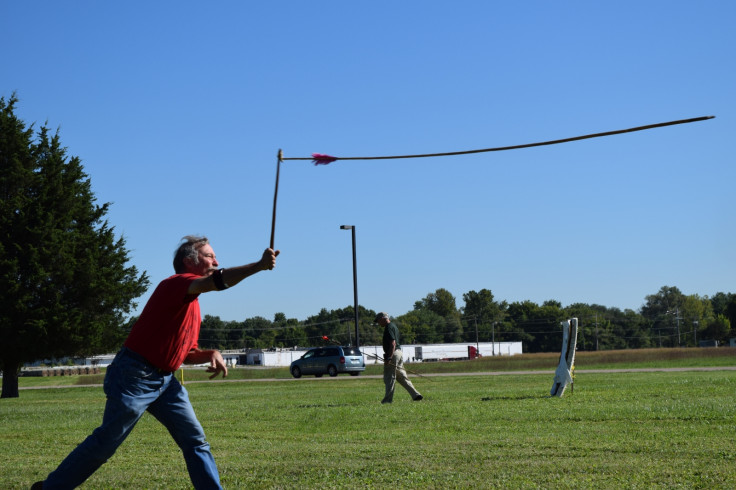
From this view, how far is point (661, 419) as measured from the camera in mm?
10672

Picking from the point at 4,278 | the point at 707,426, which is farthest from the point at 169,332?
the point at 4,278

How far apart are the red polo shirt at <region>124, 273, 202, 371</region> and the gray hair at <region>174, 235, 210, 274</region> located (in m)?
0.25

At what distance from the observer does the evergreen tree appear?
86.0 ft

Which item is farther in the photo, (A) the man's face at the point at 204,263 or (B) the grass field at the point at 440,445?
(B) the grass field at the point at 440,445

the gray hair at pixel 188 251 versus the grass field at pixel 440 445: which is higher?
the gray hair at pixel 188 251

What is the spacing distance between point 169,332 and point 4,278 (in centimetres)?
2262

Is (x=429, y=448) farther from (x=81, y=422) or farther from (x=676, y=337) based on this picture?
(x=676, y=337)

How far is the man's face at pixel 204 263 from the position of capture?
5.54 meters

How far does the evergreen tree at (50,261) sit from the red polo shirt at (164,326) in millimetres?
22409

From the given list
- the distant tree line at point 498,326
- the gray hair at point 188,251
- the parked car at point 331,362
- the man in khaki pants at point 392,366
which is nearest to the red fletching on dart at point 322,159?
the gray hair at point 188,251

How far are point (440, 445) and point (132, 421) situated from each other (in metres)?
4.26

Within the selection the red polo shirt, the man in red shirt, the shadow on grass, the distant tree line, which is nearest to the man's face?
the man in red shirt

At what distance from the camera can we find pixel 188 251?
5.57m

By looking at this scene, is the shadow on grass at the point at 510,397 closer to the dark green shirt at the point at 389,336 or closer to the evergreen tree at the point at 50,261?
the dark green shirt at the point at 389,336
